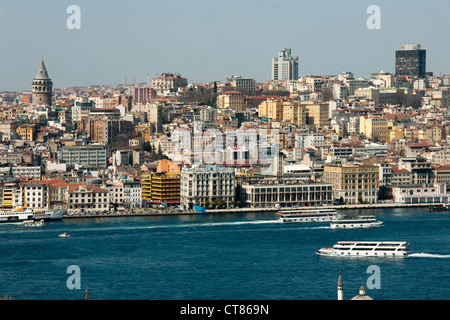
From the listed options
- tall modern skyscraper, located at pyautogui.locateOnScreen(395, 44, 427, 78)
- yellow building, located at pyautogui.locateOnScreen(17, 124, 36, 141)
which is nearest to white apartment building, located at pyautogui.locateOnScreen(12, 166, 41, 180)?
yellow building, located at pyautogui.locateOnScreen(17, 124, 36, 141)

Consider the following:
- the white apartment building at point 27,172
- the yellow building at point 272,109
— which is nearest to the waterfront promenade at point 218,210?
the white apartment building at point 27,172

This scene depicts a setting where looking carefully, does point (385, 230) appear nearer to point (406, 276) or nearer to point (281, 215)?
point (281, 215)

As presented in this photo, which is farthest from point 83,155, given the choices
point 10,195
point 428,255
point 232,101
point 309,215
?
point 428,255

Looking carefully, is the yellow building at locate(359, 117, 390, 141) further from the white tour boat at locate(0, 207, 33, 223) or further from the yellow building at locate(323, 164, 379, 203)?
the white tour boat at locate(0, 207, 33, 223)

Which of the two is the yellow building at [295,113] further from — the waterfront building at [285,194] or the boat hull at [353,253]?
the boat hull at [353,253]

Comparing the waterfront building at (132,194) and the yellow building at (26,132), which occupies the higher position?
the yellow building at (26,132)
